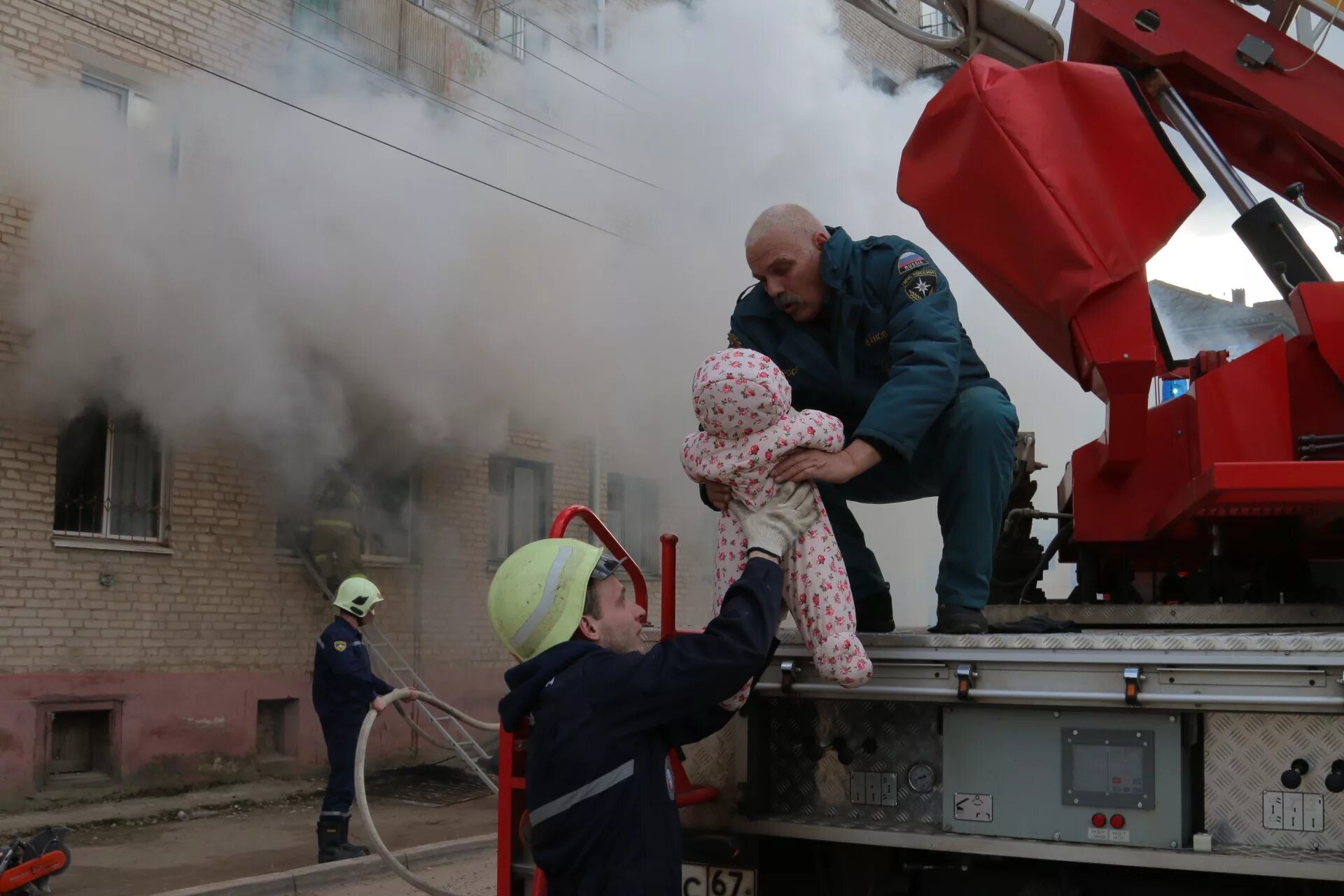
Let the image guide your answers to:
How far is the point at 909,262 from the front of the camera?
11.4 ft

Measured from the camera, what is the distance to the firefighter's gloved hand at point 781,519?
9.63 ft

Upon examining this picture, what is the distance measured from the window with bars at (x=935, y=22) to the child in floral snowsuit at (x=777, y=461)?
8.20ft

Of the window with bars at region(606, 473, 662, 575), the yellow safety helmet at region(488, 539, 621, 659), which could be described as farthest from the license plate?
the window with bars at region(606, 473, 662, 575)

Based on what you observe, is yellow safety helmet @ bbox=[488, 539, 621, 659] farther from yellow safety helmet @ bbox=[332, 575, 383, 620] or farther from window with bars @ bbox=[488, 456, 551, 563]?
window with bars @ bbox=[488, 456, 551, 563]

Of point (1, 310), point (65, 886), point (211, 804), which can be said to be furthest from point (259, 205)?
point (65, 886)

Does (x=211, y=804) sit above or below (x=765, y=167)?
below

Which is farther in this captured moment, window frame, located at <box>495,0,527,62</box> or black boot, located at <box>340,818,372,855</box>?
window frame, located at <box>495,0,527,62</box>

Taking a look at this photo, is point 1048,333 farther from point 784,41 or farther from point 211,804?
point 784,41

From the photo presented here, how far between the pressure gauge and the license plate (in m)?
0.46

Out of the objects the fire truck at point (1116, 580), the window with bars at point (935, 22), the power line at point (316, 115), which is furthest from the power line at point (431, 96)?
the fire truck at point (1116, 580)

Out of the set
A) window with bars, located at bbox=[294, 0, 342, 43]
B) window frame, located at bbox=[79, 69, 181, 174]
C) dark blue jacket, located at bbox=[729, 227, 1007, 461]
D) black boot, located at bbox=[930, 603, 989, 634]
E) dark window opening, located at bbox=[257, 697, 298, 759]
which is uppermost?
window with bars, located at bbox=[294, 0, 342, 43]

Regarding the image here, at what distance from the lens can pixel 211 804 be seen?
10.6 m

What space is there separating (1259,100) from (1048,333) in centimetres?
115

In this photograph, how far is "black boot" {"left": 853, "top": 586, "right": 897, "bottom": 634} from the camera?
3652 millimetres
